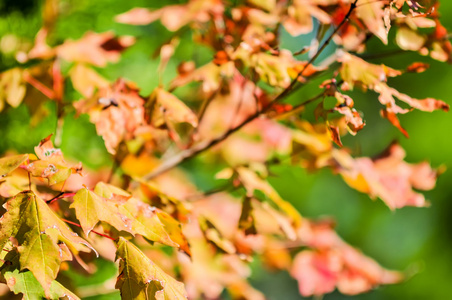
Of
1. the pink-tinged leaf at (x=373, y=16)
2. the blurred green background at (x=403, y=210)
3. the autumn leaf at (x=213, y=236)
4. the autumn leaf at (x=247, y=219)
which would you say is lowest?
the blurred green background at (x=403, y=210)

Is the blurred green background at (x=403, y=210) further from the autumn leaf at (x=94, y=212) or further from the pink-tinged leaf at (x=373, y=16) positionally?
the autumn leaf at (x=94, y=212)

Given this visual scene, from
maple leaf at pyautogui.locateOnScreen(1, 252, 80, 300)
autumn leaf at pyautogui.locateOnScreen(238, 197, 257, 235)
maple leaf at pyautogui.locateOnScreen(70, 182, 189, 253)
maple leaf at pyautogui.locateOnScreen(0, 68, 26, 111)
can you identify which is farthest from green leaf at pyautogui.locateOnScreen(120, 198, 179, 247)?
maple leaf at pyautogui.locateOnScreen(0, 68, 26, 111)

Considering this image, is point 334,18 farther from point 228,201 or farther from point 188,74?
point 228,201

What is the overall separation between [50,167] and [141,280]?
0.18m

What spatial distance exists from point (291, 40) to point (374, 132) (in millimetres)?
1457

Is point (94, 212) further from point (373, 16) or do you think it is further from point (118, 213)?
point (373, 16)

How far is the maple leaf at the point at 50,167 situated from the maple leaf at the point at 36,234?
36mm

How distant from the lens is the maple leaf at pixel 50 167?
610 mm

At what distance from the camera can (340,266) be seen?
1.24 meters

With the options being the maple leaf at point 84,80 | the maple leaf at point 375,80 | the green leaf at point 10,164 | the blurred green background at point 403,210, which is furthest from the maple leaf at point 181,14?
the blurred green background at point 403,210

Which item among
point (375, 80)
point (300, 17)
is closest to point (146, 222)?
point (375, 80)

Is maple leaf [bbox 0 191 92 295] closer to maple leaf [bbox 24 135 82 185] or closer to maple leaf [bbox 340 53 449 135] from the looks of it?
maple leaf [bbox 24 135 82 185]

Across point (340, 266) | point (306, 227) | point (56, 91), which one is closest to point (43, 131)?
point (56, 91)

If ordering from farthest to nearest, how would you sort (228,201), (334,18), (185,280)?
(228,201) → (185,280) → (334,18)
